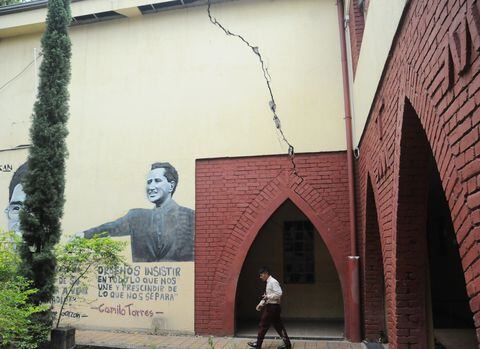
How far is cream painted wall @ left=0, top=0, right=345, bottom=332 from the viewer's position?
27.6ft

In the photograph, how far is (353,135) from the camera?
7.96 m

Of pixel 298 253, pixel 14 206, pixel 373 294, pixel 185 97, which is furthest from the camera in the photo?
pixel 298 253

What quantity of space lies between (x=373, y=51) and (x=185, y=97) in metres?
4.58

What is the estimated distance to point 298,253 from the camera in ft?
34.6

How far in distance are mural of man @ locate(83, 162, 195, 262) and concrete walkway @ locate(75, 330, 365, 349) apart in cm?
140

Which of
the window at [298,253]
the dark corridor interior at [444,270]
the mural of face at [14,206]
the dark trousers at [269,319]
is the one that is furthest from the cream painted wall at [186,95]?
the dark corridor interior at [444,270]

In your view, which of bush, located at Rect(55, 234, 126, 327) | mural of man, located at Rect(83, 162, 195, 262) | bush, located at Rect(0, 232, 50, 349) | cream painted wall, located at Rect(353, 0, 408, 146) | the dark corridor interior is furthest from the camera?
the dark corridor interior

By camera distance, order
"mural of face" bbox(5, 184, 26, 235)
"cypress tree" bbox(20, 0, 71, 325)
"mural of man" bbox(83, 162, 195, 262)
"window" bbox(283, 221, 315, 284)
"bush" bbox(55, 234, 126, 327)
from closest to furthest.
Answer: "cypress tree" bbox(20, 0, 71, 325)
"bush" bbox(55, 234, 126, 327)
"mural of man" bbox(83, 162, 195, 262)
"mural of face" bbox(5, 184, 26, 235)
"window" bbox(283, 221, 315, 284)

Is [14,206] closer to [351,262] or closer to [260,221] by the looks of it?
[260,221]


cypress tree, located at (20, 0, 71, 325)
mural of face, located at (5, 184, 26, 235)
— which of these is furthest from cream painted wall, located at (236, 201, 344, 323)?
mural of face, located at (5, 184, 26, 235)

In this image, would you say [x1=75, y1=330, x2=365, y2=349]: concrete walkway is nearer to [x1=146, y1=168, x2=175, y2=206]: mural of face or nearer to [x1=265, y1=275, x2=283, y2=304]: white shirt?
[x1=265, y1=275, x2=283, y2=304]: white shirt

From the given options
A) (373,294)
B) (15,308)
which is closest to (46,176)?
(15,308)

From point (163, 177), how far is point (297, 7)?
422 centimetres

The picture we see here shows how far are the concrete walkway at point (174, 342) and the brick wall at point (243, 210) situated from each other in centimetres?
39
